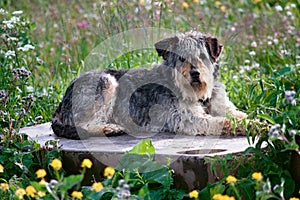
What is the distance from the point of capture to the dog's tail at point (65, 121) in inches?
247

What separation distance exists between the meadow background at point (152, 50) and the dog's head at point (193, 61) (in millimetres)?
475

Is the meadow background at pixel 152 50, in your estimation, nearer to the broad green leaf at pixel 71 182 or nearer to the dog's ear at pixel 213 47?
the dog's ear at pixel 213 47

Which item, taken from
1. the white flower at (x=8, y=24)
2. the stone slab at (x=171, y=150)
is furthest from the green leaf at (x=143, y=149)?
the white flower at (x=8, y=24)

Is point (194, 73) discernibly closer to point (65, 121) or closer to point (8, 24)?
point (65, 121)

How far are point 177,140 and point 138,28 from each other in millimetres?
3151

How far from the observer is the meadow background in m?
4.81

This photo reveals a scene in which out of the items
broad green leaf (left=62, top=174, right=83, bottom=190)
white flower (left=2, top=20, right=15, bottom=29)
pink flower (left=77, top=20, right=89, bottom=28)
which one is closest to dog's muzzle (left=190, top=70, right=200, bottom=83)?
white flower (left=2, top=20, right=15, bottom=29)

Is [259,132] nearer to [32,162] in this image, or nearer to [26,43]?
[32,162]

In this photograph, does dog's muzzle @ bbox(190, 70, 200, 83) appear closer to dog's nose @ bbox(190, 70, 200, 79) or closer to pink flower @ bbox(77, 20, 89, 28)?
dog's nose @ bbox(190, 70, 200, 79)

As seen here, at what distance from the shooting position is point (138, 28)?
8672 mm

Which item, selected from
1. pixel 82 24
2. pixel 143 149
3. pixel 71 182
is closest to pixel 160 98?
pixel 143 149

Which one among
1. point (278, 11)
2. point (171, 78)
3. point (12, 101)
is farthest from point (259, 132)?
point (278, 11)

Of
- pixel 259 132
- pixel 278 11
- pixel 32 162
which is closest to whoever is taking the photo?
pixel 259 132

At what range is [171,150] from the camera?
532 cm
